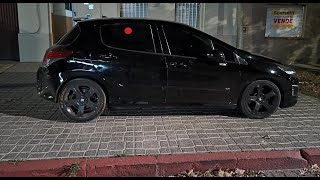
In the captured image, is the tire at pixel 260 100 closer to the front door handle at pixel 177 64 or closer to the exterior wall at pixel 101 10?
the front door handle at pixel 177 64

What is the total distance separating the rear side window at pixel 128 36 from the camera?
476 cm

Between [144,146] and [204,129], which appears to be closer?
[144,146]

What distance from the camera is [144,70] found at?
4.74 meters

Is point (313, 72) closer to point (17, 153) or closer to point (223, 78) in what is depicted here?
point (223, 78)

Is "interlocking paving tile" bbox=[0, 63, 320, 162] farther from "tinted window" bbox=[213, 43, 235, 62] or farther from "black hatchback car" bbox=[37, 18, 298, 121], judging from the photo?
"tinted window" bbox=[213, 43, 235, 62]

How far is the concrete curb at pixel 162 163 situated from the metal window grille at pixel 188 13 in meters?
8.97

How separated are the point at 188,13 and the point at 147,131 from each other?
27.9 feet

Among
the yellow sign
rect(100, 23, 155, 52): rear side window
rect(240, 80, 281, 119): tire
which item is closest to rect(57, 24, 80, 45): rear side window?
rect(100, 23, 155, 52): rear side window

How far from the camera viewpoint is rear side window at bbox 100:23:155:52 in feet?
15.6

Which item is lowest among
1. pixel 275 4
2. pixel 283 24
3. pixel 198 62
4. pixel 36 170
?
pixel 36 170

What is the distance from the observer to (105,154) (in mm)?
3688

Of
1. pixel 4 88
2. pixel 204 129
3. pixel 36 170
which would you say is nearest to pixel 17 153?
pixel 36 170

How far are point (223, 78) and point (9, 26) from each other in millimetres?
9060

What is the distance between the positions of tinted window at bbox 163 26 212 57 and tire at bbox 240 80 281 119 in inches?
37.2
